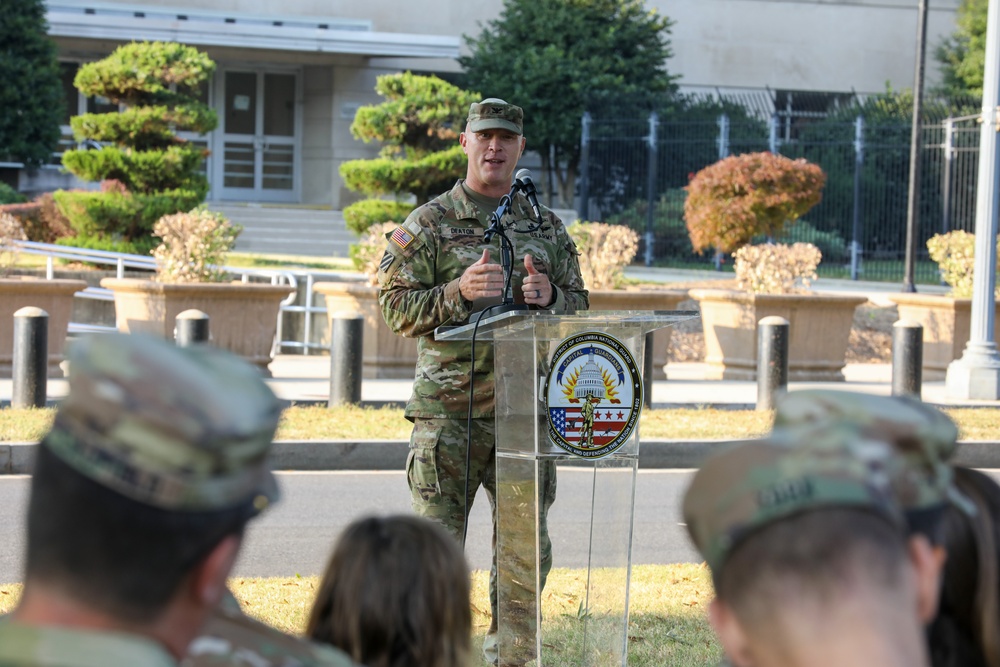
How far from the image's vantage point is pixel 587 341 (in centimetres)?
430

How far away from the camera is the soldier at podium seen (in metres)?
4.71

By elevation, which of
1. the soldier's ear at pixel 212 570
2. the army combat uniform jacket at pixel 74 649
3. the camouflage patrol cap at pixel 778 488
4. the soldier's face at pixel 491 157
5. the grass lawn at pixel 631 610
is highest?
the soldier's face at pixel 491 157

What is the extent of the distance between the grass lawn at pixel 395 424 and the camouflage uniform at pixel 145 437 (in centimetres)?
845

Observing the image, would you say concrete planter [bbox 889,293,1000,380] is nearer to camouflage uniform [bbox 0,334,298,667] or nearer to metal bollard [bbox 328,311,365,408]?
metal bollard [bbox 328,311,365,408]

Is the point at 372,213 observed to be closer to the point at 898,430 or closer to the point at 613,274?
the point at 613,274

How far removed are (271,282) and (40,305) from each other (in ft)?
12.4

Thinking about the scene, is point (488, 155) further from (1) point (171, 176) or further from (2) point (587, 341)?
(1) point (171, 176)

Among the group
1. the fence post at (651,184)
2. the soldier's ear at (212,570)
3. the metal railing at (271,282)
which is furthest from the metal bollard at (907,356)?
the fence post at (651,184)

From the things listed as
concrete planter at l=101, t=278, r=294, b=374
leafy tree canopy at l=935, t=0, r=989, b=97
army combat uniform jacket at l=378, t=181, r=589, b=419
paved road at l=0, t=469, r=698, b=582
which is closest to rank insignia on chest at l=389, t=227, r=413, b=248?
army combat uniform jacket at l=378, t=181, r=589, b=419

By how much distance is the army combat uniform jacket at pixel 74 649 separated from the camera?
56.2 inches

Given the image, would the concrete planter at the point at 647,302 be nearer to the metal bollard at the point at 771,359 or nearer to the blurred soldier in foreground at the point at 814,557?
the metal bollard at the point at 771,359

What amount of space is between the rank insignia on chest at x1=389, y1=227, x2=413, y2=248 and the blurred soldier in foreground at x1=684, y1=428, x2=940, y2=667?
134 inches

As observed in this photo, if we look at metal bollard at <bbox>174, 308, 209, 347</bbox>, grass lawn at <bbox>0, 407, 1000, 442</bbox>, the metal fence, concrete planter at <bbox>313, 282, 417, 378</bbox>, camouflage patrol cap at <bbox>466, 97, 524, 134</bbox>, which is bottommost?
grass lawn at <bbox>0, 407, 1000, 442</bbox>

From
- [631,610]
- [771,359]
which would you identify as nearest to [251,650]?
[631,610]
